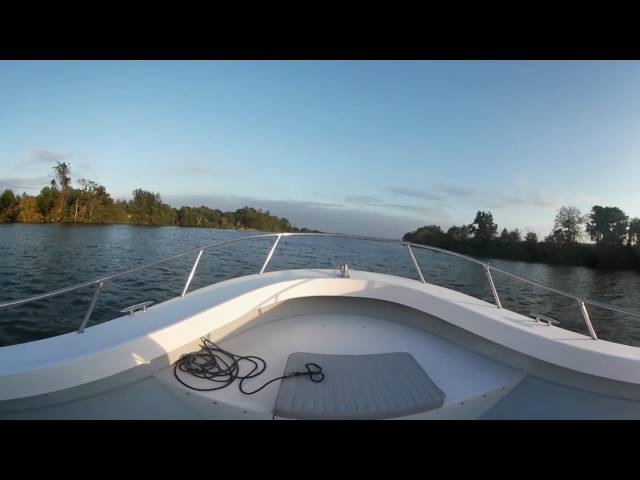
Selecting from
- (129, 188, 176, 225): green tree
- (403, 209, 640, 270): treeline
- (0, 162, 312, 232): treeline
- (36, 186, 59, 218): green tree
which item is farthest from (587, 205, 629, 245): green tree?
(36, 186, 59, 218): green tree

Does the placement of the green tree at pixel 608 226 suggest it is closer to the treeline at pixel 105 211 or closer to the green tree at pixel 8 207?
the treeline at pixel 105 211

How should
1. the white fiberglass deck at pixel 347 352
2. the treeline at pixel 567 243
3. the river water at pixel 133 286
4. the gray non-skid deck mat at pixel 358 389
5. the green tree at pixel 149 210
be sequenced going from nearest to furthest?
the gray non-skid deck mat at pixel 358 389 < the white fiberglass deck at pixel 347 352 < the river water at pixel 133 286 < the treeline at pixel 567 243 < the green tree at pixel 149 210

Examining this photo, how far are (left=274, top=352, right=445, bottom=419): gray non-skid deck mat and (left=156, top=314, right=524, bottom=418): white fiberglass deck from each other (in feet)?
0.24

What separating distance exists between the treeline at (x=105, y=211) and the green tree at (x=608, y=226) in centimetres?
3778

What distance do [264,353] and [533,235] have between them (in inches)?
1693

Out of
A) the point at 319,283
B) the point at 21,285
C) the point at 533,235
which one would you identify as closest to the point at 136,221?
the point at 21,285

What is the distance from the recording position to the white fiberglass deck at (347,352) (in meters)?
1.32

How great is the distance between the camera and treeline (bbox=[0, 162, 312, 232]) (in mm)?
33469

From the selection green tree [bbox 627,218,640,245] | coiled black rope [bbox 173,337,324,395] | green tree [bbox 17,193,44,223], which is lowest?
coiled black rope [bbox 173,337,324,395]

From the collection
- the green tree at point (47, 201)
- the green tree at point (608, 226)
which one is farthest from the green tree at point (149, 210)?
the green tree at point (608, 226)

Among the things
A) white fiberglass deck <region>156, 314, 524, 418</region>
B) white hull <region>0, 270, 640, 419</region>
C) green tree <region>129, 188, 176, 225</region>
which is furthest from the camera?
green tree <region>129, 188, 176, 225</region>

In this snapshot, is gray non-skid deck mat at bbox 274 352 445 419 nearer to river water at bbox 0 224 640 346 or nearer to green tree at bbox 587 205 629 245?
river water at bbox 0 224 640 346

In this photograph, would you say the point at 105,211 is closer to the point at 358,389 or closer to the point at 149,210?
the point at 149,210
